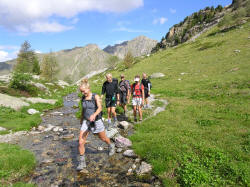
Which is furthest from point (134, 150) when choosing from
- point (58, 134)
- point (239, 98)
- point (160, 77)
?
point (160, 77)

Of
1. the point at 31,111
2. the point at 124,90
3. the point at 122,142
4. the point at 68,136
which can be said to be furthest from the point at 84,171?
the point at 31,111

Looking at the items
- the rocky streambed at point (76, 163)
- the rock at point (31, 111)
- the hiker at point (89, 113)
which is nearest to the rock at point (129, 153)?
the rocky streambed at point (76, 163)

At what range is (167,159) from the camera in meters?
7.36

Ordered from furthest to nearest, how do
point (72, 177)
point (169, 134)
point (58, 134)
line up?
1. point (58, 134)
2. point (169, 134)
3. point (72, 177)

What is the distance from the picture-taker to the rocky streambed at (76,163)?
663 centimetres

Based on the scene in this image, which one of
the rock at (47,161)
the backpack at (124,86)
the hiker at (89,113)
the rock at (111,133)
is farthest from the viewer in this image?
the backpack at (124,86)

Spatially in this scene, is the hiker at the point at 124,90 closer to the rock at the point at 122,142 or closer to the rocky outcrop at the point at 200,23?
the rock at the point at 122,142

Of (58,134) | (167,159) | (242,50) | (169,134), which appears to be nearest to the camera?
(167,159)

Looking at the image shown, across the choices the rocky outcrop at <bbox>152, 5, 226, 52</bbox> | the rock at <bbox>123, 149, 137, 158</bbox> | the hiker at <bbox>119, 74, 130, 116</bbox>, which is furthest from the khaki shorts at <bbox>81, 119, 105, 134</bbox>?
the rocky outcrop at <bbox>152, 5, 226, 52</bbox>

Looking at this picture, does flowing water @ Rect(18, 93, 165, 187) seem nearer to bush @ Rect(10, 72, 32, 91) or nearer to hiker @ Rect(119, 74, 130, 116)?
hiker @ Rect(119, 74, 130, 116)

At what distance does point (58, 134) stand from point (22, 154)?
12.4 feet

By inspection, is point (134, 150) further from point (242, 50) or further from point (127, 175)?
point (242, 50)

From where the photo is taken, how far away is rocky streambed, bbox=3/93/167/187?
6.63 meters

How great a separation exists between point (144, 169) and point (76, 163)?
11.1 ft
